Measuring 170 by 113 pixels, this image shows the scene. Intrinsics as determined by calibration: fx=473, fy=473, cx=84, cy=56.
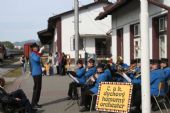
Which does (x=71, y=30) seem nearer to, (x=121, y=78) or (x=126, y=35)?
(x=126, y=35)

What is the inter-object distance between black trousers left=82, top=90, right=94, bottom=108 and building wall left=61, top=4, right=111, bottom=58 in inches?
1120

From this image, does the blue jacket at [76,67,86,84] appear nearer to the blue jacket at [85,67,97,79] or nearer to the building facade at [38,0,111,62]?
the blue jacket at [85,67,97,79]

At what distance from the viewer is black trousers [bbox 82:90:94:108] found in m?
11.8

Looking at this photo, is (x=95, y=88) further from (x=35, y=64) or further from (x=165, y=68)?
(x=35, y=64)

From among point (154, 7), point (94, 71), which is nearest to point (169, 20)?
point (154, 7)

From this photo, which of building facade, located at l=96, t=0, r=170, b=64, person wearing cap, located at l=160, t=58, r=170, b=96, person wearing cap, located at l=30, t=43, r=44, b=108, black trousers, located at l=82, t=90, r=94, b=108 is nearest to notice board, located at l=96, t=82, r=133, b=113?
black trousers, located at l=82, t=90, r=94, b=108

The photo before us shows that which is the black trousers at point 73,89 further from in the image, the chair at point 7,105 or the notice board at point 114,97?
the notice board at point 114,97

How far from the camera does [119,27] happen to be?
70.6 ft

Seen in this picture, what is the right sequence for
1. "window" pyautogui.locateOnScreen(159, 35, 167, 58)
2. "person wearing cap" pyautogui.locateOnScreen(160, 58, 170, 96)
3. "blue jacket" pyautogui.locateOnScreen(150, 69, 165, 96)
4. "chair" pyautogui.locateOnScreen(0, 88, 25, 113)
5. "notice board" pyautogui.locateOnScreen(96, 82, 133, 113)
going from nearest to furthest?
1. "notice board" pyautogui.locateOnScreen(96, 82, 133, 113)
2. "chair" pyautogui.locateOnScreen(0, 88, 25, 113)
3. "blue jacket" pyautogui.locateOnScreen(150, 69, 165, 96)
4. "person wearing cap" pyautogui.locateOnScreen(160, 58, 170, 96)
5. "window" pyautogui.locateOnScreen(159, 35, 167, 58)

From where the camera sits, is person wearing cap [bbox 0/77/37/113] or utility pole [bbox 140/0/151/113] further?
person wearing cap [bbox 0/77/37/113]

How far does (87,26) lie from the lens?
41219 mm

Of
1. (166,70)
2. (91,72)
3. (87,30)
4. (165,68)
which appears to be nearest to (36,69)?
(91,72)

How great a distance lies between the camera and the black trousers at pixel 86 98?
11.8 m

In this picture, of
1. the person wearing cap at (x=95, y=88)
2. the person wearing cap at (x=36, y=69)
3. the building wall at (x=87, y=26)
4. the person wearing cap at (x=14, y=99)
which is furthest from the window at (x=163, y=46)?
the building wall at (x=87, y=26)
